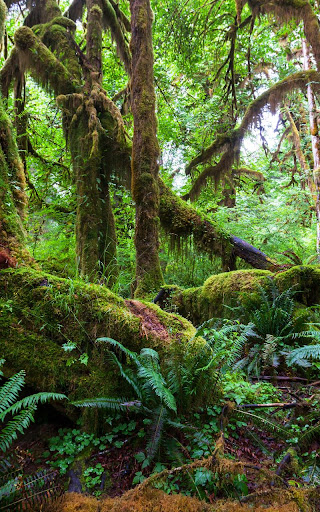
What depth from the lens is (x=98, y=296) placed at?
2.92 meters

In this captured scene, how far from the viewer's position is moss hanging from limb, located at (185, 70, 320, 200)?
297 inches

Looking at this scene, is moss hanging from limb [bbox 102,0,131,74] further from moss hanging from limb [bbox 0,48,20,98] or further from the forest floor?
the forest floor

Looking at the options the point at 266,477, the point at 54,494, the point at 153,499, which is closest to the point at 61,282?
the point at 54,494

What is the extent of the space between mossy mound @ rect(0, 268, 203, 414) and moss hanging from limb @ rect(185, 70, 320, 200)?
6.90m

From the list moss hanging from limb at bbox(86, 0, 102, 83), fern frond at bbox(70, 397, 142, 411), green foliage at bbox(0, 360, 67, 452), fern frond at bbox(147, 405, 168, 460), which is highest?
moss hanging from limb at bbox(86, 0, 102, 83)

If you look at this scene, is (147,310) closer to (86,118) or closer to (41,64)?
(86,118)

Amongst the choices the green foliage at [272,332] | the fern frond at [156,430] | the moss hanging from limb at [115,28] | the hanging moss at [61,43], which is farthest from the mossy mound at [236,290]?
the moss hanging from limb at [115,28]

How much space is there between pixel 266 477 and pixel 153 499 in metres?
0.63

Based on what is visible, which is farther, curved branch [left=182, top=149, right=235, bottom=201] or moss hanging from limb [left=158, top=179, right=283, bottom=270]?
curved branch [left=182, top=149, right=235, bottom=201]

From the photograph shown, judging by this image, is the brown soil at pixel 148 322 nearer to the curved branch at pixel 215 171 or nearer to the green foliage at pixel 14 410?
the green foliage at pixel 14 410

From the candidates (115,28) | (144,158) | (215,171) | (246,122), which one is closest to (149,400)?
(144,158)

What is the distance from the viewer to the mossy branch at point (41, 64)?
6.70 m

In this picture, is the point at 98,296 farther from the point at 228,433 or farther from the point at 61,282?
the point at 228,433

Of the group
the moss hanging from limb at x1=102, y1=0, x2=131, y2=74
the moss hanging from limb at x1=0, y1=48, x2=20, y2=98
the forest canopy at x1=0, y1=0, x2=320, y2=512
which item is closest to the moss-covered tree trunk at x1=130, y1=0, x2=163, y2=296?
the forest canopy at x1=0, y1=0, x2=320, y2=512
